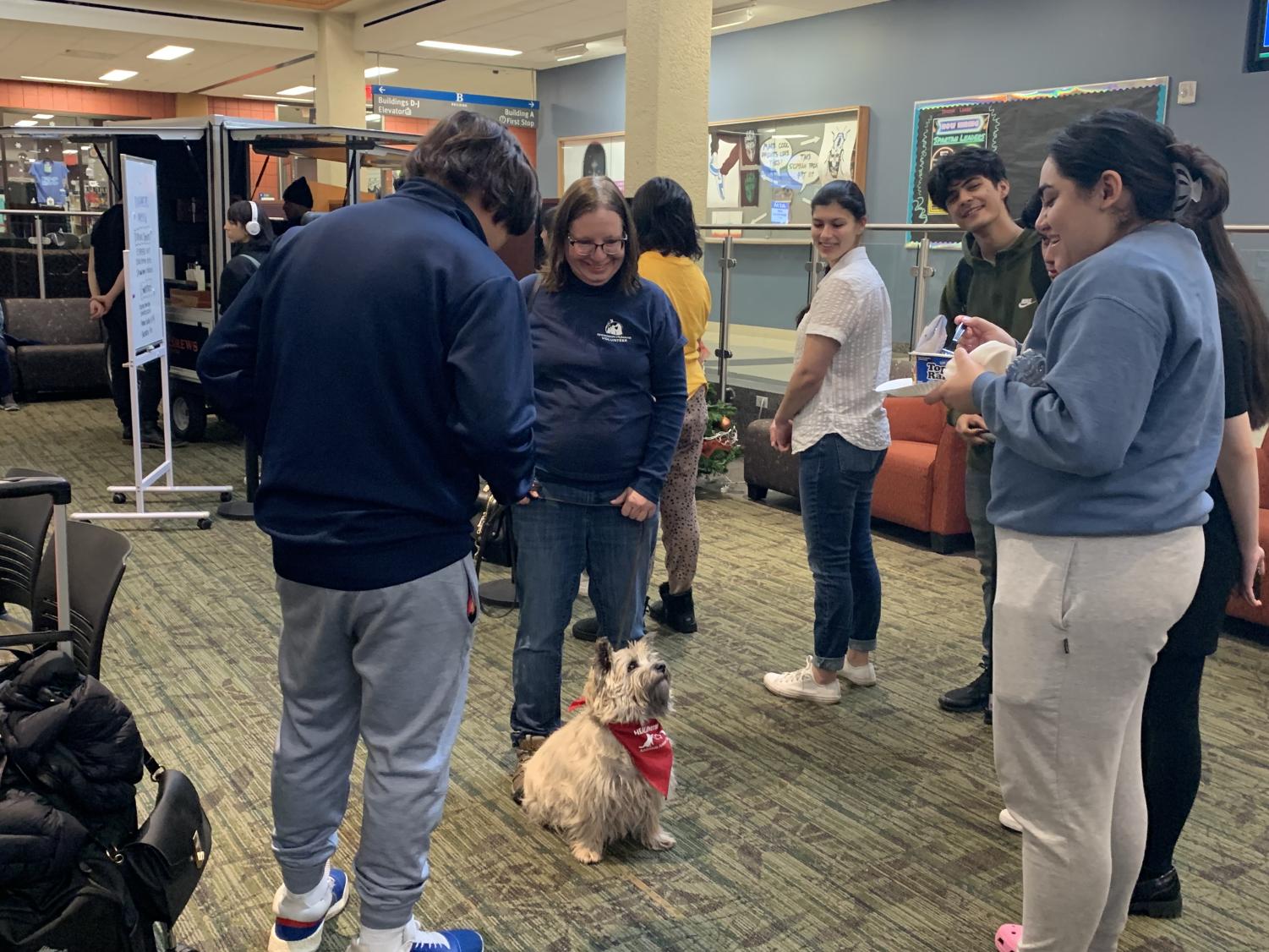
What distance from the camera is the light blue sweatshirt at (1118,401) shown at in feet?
4.71

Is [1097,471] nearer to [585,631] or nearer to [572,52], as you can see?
[585,631]

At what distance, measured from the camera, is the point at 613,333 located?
2.45 meters

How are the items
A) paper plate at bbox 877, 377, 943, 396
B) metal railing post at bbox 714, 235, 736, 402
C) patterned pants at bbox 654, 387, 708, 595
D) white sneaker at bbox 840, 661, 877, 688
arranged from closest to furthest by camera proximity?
paper plate at bbox 877, 377, 943, 396 → white sneaker at bbox 840, 661, 877, 688 → patterned pants at bbox 654, 387, 708, 595 → metal railing post at bbox 714, 235, 736, 402

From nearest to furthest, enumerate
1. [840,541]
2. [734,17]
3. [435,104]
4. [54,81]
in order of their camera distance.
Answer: [840,541], [734,17], [435,104], [54,81]

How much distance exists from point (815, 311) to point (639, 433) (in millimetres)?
722

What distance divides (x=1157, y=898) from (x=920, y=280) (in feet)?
12.1

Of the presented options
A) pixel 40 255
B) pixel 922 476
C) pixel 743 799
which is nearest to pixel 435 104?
pixel 40 255

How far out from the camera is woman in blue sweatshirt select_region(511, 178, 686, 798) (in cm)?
243

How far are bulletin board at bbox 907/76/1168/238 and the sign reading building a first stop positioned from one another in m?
4.07

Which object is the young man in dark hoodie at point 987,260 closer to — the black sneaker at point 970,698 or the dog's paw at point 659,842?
the black sneaker at point 970,698

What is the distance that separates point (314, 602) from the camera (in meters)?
1.70

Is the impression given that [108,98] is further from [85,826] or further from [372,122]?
[85,826]

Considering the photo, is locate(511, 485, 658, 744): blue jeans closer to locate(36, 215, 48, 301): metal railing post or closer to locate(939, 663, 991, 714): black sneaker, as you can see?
locate(939, 663, 991, 714): black sneaker

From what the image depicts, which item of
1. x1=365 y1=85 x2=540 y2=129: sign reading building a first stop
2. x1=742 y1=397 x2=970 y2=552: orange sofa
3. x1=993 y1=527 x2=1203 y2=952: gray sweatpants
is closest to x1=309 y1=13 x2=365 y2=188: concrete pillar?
x1=365 y1=85 x2=540 y2=129: sign reading building a first stop
